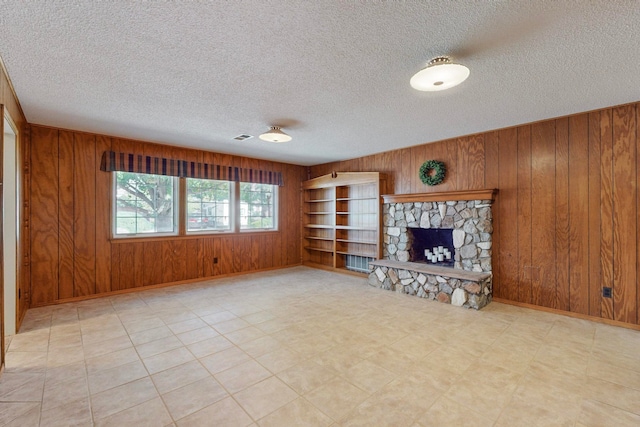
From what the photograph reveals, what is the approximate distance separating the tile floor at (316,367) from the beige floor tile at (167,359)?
0.02 m

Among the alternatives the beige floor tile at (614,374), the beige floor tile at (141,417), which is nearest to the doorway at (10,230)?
the beige floor tile at (141,417)

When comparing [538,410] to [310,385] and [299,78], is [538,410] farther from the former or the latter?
[299,78]

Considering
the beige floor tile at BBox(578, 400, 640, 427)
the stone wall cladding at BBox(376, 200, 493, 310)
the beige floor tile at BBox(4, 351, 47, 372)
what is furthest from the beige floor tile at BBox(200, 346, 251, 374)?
the stone wall cladding at BBox(376, 200, 493, 310)

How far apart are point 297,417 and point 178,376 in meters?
1.09

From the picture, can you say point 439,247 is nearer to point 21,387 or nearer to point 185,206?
point 185,206

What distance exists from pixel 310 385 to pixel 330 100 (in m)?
2.67

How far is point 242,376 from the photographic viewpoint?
227 cm

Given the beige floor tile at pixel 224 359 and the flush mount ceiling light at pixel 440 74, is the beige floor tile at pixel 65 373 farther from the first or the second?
the flush mount ceiling light at pixel 440 74

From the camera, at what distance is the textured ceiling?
174 cm

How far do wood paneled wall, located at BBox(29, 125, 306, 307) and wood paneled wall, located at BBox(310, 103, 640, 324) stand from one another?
5.00 metres

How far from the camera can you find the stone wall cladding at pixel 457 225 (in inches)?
165

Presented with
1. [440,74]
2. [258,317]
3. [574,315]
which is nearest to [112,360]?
[258,317]

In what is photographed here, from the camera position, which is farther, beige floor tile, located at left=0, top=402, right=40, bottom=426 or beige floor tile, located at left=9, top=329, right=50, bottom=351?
beige floor tile, located at left=9, top=329, right=50, bottom=351

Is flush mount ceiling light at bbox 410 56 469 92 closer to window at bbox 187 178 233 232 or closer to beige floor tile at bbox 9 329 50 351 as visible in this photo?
beige floor tile at bbox 9 329 50 351
